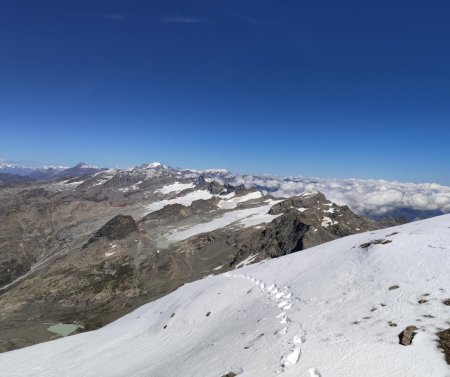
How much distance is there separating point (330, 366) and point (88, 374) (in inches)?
1023

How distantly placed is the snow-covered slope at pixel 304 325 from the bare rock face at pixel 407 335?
0.24 meters

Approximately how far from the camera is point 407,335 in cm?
1912

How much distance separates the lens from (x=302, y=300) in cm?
3109

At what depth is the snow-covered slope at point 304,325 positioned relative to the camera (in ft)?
61.2

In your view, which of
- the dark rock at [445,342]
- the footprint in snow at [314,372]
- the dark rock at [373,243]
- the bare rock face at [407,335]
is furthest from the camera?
the dark rock at [373,243]

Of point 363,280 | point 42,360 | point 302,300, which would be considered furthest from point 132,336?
point 363,280

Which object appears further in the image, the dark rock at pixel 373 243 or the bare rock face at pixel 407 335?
the dark rock at pixel 373 243

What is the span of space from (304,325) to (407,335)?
6.94 meters

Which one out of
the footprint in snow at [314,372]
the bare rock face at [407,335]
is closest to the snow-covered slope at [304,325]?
the footprint in snow at [314,372]

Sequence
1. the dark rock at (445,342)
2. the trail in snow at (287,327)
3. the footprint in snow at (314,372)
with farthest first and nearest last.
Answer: the trail in snow at (287,327)
the footprint in snow at (314,372)
the dark rock at (445,342)

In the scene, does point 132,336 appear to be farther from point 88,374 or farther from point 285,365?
point 285,365

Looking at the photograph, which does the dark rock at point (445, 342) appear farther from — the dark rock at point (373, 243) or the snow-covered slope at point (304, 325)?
the dark rock at point (373, 243)

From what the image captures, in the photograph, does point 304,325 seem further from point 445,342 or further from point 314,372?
point 445,342

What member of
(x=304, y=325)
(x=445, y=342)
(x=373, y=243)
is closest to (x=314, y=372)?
(x=445, y=342)
